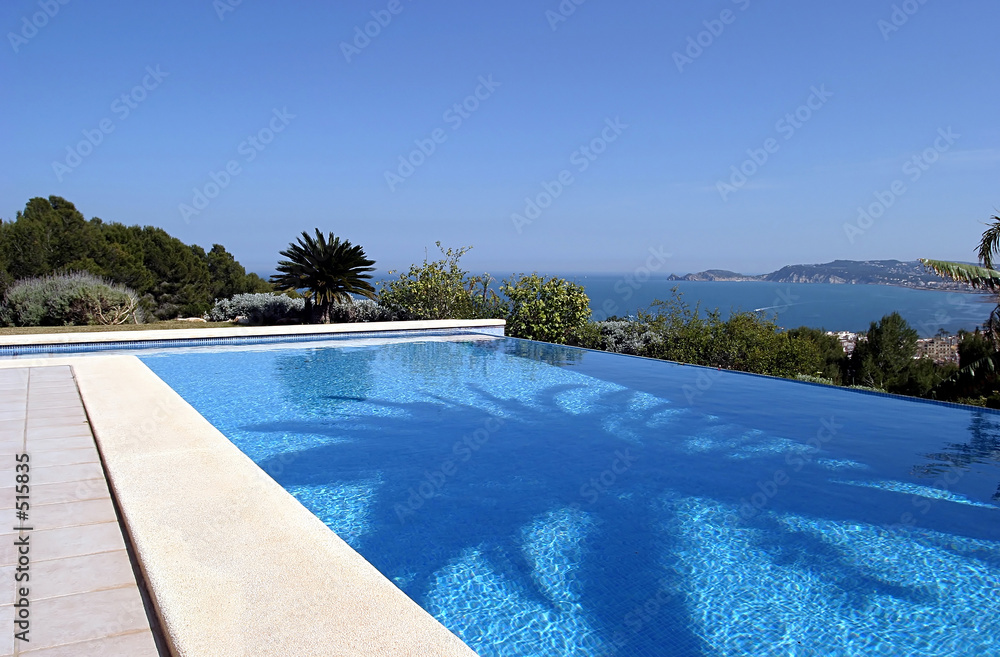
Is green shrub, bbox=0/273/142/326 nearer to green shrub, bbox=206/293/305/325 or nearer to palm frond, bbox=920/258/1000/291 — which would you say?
green shrub, bbox=206/293/305/325

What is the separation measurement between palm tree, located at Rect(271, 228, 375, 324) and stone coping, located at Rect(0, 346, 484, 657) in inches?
355

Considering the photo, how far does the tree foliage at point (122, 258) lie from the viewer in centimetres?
1677

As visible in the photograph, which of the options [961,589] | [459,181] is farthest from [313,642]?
[459,181]

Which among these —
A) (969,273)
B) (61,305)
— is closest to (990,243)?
(969,273)

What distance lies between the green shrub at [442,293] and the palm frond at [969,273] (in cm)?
774

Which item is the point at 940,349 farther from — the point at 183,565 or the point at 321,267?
the point at 183,565

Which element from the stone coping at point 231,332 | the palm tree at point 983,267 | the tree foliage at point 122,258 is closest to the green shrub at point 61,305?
the stone coping at point 231,332

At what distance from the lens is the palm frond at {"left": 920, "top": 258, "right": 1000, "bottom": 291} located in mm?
7953

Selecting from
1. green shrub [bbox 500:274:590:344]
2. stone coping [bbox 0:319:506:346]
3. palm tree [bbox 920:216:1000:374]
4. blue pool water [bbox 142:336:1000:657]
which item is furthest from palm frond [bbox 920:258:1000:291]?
stone coping [bbox 0:319:506:346]

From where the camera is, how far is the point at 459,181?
79.3 feet

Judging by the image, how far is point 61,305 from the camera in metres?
12.2

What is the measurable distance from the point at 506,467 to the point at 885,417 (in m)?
4.47

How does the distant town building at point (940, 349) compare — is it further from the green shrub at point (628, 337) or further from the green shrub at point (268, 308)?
the green shrub at point (268, 308)

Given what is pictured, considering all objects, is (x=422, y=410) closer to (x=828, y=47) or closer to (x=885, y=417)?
(x=885, y=417)
